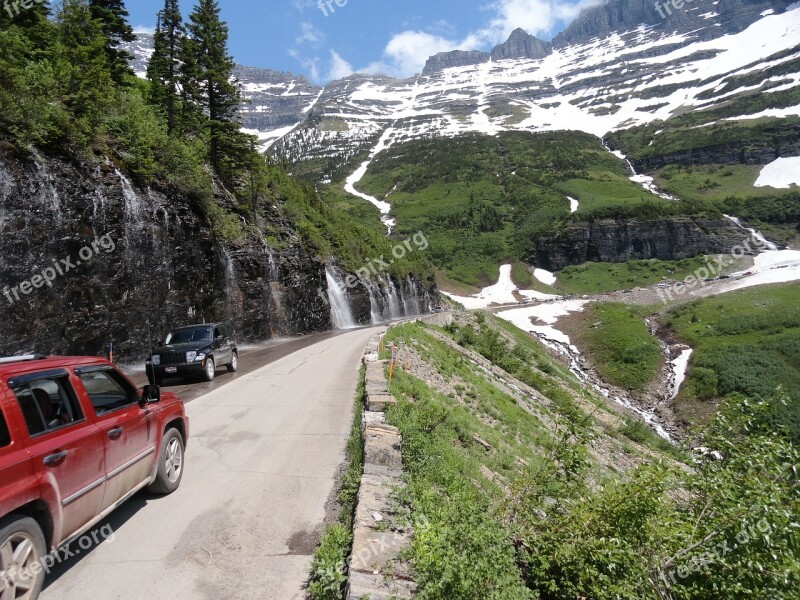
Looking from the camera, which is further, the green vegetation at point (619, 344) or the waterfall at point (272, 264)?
the green vegetation at point (619, 344)

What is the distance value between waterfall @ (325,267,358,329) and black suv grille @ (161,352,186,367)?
26.1 m

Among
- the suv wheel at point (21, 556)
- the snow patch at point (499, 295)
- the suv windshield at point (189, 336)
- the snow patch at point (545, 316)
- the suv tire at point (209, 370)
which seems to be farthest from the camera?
the snow patch at point (499, 295)

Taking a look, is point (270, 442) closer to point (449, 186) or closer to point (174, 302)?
point (174, 302)

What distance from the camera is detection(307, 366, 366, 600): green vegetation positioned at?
4070 millimetres

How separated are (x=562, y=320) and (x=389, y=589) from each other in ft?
213

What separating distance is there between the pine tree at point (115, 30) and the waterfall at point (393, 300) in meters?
34.7

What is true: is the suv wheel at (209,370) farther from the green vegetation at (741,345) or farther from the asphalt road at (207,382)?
the green vegetation at (741,345)

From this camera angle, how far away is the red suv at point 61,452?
3.40 metres

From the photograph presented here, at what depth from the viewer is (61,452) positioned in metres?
3.89

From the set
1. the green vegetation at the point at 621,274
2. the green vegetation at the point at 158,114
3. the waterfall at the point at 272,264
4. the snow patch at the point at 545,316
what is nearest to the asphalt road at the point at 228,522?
the green vegetation at the point at 158,114

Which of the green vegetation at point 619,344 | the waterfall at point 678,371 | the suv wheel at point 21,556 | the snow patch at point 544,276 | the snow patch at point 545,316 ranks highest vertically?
the suv wheel at point 21,556

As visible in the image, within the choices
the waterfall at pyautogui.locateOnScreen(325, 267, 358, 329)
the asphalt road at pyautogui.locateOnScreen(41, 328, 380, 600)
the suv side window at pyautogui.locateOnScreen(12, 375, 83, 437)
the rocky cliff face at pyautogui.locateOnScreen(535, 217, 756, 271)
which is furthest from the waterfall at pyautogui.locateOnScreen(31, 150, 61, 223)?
the rocky cliff face at pyautogui.locateOnScreen(535, 217, 756, 271)

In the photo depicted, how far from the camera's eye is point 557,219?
437 ft

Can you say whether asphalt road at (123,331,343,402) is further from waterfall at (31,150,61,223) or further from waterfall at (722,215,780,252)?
waterfall at (722,215,780,252)
